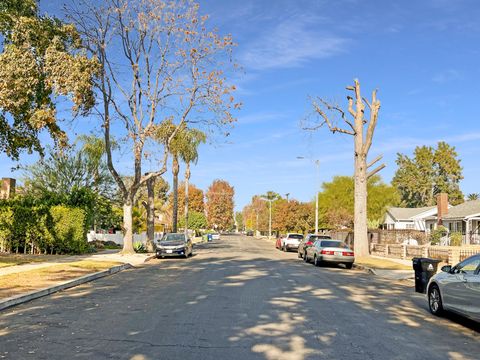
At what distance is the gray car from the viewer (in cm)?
898

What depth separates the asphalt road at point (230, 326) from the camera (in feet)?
23.1

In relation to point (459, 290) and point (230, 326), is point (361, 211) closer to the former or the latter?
point (459, 290)

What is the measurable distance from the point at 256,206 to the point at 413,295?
4925 inches

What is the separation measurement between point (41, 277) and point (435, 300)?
11558 millimetres

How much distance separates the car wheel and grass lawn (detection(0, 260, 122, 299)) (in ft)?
31.4

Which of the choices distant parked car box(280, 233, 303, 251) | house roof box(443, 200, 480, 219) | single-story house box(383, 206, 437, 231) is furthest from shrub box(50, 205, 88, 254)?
single-story house box(383, 206, 437, 231)

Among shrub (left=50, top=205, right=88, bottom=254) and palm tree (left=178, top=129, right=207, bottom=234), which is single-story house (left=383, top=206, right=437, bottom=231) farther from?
shrub (left=50, top=205, right=88, bottom=254)

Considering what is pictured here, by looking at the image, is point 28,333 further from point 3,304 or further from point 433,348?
point 433,348

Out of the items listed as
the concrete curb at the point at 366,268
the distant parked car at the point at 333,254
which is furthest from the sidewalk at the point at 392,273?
the distant parked car at the point at 333,254

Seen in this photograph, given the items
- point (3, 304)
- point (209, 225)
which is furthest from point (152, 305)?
point (209, 225)

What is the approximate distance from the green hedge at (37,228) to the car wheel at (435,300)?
21127mm

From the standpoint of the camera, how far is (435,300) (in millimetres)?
10875

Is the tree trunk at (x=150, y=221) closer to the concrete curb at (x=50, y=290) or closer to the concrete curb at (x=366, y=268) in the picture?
the concrete curb at (x=50, y=290)

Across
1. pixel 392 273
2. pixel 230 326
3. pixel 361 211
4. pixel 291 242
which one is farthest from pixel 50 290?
pixel 291 242
